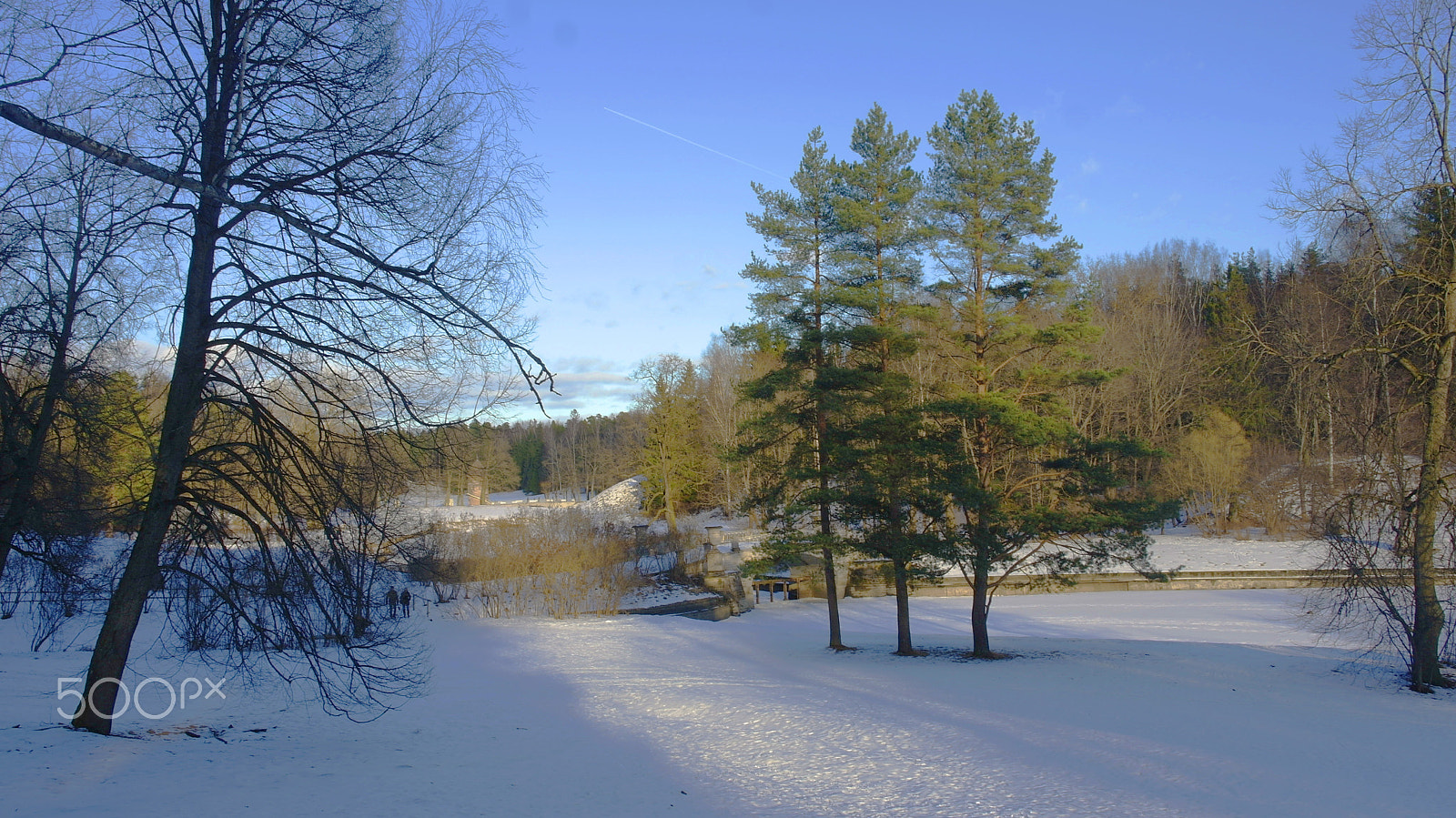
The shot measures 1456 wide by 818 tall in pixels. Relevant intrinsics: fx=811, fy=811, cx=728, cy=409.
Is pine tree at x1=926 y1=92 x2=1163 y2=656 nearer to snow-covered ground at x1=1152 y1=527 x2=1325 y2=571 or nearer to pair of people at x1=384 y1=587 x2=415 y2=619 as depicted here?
pair of people at x1=384 y1=587 x2=415 y2=619

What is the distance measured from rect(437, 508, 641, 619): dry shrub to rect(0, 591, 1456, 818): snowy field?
26.2 feet

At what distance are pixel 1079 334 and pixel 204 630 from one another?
50.0 ft

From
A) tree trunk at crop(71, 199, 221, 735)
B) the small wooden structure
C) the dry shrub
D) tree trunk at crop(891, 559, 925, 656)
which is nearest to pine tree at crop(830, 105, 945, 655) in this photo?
tree trunk at crop(891, 559, 925, 656)

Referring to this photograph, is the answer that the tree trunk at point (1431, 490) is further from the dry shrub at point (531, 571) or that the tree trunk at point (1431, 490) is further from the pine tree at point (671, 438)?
the pine tree at point (671, 438)

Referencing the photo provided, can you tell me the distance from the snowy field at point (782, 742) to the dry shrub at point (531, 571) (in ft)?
26.2

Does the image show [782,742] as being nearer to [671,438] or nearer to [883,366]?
[883,366]

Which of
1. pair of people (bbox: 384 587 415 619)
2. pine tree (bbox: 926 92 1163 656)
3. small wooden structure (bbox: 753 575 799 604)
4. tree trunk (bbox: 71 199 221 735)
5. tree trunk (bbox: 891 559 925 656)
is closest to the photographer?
tree trunk (bbox: 71 199 221 735)

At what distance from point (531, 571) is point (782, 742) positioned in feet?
59.8

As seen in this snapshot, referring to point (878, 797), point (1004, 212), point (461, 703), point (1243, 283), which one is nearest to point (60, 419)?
point (461, 703)

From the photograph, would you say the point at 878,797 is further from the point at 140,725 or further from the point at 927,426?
the point at 927,426

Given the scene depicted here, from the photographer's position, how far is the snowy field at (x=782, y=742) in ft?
21.4

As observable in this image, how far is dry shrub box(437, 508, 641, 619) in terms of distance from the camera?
85.1ft

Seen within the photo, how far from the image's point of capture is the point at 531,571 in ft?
87.5

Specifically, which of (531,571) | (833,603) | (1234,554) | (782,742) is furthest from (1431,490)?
(1234,554)
